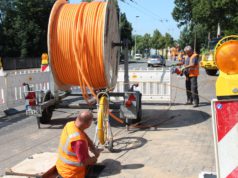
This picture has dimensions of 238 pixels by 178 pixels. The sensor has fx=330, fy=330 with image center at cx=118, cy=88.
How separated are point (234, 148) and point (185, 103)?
830cm

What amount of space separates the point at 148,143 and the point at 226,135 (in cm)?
374

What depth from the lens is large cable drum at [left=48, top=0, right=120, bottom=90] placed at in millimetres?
6984

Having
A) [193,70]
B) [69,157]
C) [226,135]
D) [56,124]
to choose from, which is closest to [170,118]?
[193,70]

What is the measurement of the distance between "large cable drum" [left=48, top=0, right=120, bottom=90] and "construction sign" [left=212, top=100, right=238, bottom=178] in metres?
4.22

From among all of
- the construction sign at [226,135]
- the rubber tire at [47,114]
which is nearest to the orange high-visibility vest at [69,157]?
the construction sign at [226,135]

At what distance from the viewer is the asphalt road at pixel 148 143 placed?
525 cm

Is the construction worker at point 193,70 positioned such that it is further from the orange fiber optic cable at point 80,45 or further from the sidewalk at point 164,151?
the orange fiber optic cable at point 80,45

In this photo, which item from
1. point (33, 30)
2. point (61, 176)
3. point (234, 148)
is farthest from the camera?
point (33, 30)

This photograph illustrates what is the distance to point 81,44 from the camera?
22.8 ft

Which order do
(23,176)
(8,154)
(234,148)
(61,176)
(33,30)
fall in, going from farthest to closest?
(33,30) → (8,154) → (23,176) → (61,176) → (234,148)

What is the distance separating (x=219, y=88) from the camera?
3.07 meters

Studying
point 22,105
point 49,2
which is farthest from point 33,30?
point 22,105

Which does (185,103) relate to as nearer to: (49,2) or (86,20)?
(86,20)

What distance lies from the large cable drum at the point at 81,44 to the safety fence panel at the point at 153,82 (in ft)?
11.7
